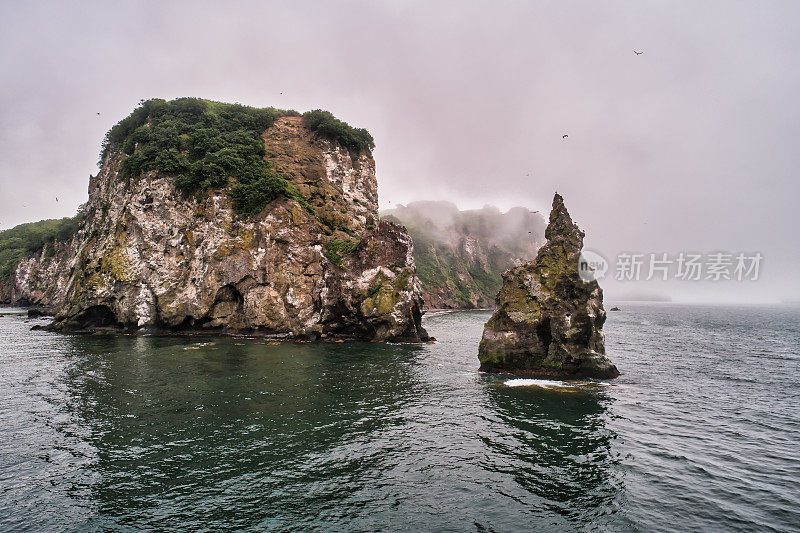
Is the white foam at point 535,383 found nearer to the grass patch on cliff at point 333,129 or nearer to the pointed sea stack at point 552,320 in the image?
the pointed sea stack at point 552,320

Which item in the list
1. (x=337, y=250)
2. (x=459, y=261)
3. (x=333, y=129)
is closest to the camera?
(x=337, y=250)

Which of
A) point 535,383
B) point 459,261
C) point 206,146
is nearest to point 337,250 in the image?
point 206,146

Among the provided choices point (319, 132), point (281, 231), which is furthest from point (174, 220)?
point (319, 132)

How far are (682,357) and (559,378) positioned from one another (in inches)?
885

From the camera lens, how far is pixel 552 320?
2978cm

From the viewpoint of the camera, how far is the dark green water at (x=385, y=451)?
38.0 feet

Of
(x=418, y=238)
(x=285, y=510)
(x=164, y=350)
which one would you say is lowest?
(x=164, y=350)

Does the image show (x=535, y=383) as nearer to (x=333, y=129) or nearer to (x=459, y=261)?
(x=333, y=129)

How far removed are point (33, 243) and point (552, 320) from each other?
137202mm

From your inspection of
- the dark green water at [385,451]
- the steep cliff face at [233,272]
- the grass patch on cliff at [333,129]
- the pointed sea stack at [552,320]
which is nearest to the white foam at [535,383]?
the dark green water at [385,451]

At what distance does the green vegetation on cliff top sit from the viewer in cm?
5428

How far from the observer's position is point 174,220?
55000mm

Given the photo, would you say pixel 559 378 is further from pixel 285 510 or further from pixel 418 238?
pixel 418 238

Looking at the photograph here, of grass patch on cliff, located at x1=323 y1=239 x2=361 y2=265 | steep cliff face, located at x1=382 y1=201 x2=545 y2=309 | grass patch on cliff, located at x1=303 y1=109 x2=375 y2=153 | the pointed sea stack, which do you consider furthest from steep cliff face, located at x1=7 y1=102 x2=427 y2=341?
steep cliff face, located at x1=382 y1=201 x2=545 y2=309
